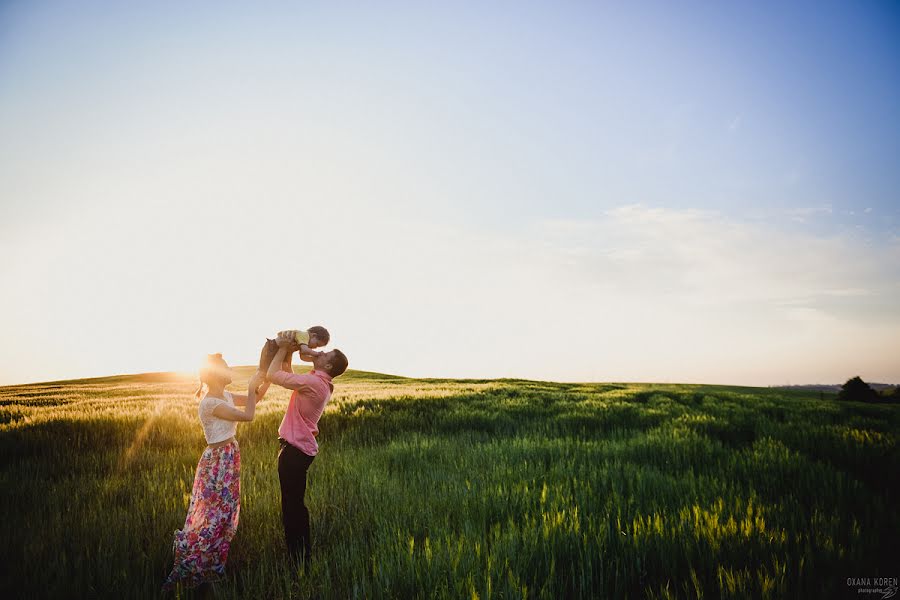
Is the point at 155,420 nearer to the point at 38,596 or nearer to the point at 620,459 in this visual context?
the point at 38,596

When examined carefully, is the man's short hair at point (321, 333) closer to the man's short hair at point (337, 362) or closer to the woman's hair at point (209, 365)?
the man's short hair at point (337, 362)

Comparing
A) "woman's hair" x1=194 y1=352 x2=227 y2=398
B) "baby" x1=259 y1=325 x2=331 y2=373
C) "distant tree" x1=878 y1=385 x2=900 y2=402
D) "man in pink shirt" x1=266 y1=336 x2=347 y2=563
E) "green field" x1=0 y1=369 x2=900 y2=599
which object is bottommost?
"distant tree" x1=878 y1=385 x2=900 y2=402

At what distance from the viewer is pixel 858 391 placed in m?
43.2

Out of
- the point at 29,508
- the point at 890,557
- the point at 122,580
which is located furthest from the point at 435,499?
the point at 29,508

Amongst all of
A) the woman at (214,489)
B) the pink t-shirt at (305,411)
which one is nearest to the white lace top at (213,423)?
the woman at (214,489)

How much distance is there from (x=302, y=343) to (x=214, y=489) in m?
1.68

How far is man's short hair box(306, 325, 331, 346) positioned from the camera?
3574 mm

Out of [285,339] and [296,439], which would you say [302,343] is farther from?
→ [296,439]

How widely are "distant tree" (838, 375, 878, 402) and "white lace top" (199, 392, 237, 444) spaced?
61.5m

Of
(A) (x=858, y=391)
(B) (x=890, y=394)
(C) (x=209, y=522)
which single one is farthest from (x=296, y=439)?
(B) (x=890, y=394)

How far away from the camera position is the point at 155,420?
947cm

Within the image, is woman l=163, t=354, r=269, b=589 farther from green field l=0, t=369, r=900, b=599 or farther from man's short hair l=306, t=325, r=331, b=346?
man's short hair l=306, t=325, r=331, b=346

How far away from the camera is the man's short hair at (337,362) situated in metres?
3.75

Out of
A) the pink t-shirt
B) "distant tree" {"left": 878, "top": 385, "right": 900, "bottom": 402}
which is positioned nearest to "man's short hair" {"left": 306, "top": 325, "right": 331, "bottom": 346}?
the pink t-shirt
